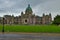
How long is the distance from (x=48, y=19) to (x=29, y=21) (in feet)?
43.5

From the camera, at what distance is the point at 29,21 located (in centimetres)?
15075

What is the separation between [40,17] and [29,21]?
10.2 meters

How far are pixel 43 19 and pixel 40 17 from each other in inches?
280

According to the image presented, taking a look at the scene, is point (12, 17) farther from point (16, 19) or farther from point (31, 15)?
point (31, 15)

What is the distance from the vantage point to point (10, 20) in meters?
148

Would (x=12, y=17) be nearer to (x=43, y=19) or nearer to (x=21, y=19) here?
(x=21, y=19)

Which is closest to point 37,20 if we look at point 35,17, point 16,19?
point 35,17

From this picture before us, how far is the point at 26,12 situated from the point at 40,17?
493 inches

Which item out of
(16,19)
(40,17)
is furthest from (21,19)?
(40,17)

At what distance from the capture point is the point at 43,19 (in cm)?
14975

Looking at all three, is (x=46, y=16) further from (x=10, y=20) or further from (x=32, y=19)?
(x=10, y=20)

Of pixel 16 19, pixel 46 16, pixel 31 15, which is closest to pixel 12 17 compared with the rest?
pixel 16 19

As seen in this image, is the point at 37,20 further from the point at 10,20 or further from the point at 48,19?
the point at 10,20

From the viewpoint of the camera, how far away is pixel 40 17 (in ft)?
513
